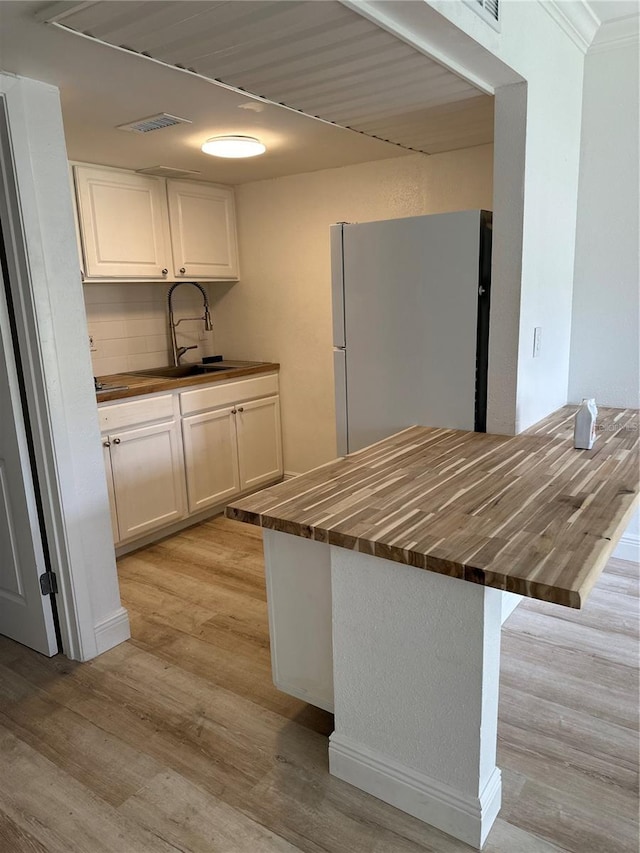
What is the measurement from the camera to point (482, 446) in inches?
86.4

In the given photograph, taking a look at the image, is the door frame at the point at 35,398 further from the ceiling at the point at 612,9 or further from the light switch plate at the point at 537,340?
the ceiling at the point at 612,9

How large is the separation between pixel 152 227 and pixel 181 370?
0.96 m

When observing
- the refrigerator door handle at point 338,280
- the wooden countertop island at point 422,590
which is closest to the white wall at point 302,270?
the refrigerator door handle at point 338,280

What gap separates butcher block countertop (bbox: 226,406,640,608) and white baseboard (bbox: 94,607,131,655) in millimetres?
1080

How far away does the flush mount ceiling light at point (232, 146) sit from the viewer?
2734 millimetres

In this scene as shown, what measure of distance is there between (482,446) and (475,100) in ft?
4.41

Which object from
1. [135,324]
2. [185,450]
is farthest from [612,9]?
[135,324]

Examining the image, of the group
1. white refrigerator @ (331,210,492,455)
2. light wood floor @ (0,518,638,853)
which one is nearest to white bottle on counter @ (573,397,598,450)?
white refrigerator @ (331,210,492,455)

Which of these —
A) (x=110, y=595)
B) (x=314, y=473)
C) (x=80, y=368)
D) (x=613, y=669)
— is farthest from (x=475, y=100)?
(x=110, y=595)

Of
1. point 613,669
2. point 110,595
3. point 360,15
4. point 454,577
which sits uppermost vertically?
point 360,15

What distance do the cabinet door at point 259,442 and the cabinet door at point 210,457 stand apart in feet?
0.24

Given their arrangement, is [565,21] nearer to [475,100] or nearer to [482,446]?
[475,100]

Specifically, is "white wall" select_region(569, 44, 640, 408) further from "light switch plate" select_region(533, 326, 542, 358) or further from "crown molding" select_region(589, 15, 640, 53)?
"light switch plate" select_region(533, 326, 542, 358)

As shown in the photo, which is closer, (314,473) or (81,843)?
(81,843)
